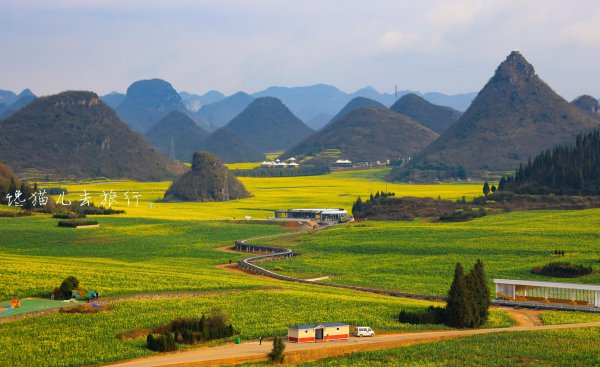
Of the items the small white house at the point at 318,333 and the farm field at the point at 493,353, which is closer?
the farm field at the point at 493,353

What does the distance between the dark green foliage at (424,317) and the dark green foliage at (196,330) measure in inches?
486

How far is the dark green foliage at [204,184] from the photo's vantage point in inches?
7520

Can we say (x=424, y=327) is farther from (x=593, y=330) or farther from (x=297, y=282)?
(x=297, y=282)

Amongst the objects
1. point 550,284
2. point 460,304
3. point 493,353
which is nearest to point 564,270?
point 550,284

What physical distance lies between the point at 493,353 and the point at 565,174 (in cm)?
9802

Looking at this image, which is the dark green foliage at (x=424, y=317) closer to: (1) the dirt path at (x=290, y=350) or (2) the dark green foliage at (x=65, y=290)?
(1) the dirt path at (x=290, y=350)

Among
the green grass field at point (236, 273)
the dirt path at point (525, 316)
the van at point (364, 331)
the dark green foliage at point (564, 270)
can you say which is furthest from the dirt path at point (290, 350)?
the dark green foliage at point (564, 270)

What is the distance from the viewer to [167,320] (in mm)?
62594

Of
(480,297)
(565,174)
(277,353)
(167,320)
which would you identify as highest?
(565,174)

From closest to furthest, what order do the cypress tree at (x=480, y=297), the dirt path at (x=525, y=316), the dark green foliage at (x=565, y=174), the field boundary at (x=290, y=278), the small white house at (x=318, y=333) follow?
the small white house at (x=318, y=333) < the cypress tree at (x=480, y=297) < the dirt path at (x=525, y=316) < the field boundary at (x=290, y=278) < the dark green foliage at (x=565, y=174)

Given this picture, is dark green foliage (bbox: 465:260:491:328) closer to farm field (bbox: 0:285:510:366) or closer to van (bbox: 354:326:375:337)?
farm field (bbox: 0:285:510:366)

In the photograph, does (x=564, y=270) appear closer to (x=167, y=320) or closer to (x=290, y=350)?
(x=290, y=350)

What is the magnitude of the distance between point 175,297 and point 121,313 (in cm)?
825

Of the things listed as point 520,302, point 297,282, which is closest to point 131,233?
point 297,282
